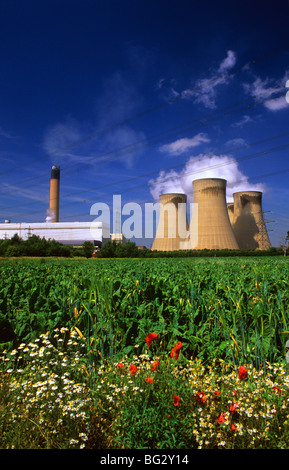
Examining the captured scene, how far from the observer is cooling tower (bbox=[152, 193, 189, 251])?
1389 inches

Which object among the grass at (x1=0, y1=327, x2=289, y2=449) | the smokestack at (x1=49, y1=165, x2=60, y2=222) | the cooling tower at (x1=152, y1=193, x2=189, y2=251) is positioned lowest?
the grass at (x1=0, y1=327, x2=289, y2=449)

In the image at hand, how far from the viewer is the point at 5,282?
4348mm

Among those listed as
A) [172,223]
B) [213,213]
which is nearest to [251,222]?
[213,213]

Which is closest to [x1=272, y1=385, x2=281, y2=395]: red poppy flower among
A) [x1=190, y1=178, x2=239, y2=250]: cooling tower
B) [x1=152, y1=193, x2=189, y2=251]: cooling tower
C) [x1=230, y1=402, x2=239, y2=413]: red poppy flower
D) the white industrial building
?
[x1=230, y1=402, x2=239, y2=413]: red poppy flower

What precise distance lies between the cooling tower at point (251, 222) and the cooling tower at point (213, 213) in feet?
27.6

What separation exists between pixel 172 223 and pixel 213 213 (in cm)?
547

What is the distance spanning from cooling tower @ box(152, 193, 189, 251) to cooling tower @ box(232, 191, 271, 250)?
9.36m

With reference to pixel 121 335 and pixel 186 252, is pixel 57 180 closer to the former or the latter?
pixel 186 252

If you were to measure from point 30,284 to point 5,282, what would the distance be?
2.06 ft

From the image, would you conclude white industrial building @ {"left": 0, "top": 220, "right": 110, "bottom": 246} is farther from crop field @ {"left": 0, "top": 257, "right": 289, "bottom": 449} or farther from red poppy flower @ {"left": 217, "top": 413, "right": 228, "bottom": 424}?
red poppy flower @ {"left": 217, "top": 413, "right": 228, "bottom": 424}

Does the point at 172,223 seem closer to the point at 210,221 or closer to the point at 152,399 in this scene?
the point at 210,221

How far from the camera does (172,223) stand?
35.2 metres
